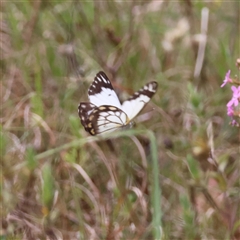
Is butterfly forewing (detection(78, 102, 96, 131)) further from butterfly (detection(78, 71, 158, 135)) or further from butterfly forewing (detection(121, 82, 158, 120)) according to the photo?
butterfly forewing (detection(121, 82, 158, 120))

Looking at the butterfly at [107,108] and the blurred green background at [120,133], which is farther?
the blurred green background at [120,133]

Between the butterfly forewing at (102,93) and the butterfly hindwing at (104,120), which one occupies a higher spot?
the butterfly forewing at (102,93)

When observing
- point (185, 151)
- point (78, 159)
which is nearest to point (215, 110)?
point (185, 151)

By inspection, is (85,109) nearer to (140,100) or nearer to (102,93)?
(102,93)

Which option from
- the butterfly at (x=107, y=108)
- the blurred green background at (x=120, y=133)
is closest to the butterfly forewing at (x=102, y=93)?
the butterfly at (x=107, y=108)

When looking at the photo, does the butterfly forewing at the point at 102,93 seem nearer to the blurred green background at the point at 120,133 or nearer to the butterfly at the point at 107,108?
the butterfly at the point at 107,108

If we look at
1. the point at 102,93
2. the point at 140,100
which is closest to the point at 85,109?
the point at 102,93
